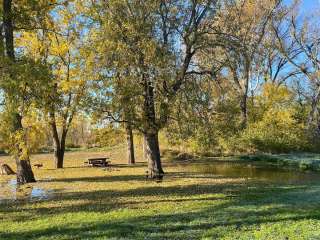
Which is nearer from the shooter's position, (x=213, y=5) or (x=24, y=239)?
(x=24, y=239)

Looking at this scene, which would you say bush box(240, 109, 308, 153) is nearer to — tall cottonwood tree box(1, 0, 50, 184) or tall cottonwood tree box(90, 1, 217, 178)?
tall cottonwood tree box(90, 1, 217, 178)

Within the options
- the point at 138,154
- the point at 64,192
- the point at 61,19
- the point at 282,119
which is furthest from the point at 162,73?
the point at 138,154

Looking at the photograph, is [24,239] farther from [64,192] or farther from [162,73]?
[162,73]

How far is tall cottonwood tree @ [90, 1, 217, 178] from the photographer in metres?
21.2

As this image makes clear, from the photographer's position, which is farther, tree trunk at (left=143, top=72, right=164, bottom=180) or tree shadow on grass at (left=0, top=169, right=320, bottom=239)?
tree trunk at (left=143, top=72, right=164, bottom=180)

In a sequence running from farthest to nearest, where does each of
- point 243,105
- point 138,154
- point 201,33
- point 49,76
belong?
point 138,154 < point 243,105 < point 201,33 < point 49,76

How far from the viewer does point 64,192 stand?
63.6 ft

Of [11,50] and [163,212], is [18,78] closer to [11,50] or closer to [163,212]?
[11,50]

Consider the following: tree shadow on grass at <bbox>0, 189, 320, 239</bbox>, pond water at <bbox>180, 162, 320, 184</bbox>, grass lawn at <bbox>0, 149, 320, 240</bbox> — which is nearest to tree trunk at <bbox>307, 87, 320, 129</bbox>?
pond water at <bbox>180, 162, 320, 184</bbox>

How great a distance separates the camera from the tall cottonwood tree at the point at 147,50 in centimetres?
2125

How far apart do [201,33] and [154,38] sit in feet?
9.04

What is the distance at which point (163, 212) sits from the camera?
13023 mm

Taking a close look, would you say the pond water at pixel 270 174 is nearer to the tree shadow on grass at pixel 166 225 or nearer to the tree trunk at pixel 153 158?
the tree trunk at pixel 153 158

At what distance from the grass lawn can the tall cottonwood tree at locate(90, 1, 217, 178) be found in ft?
13.0
